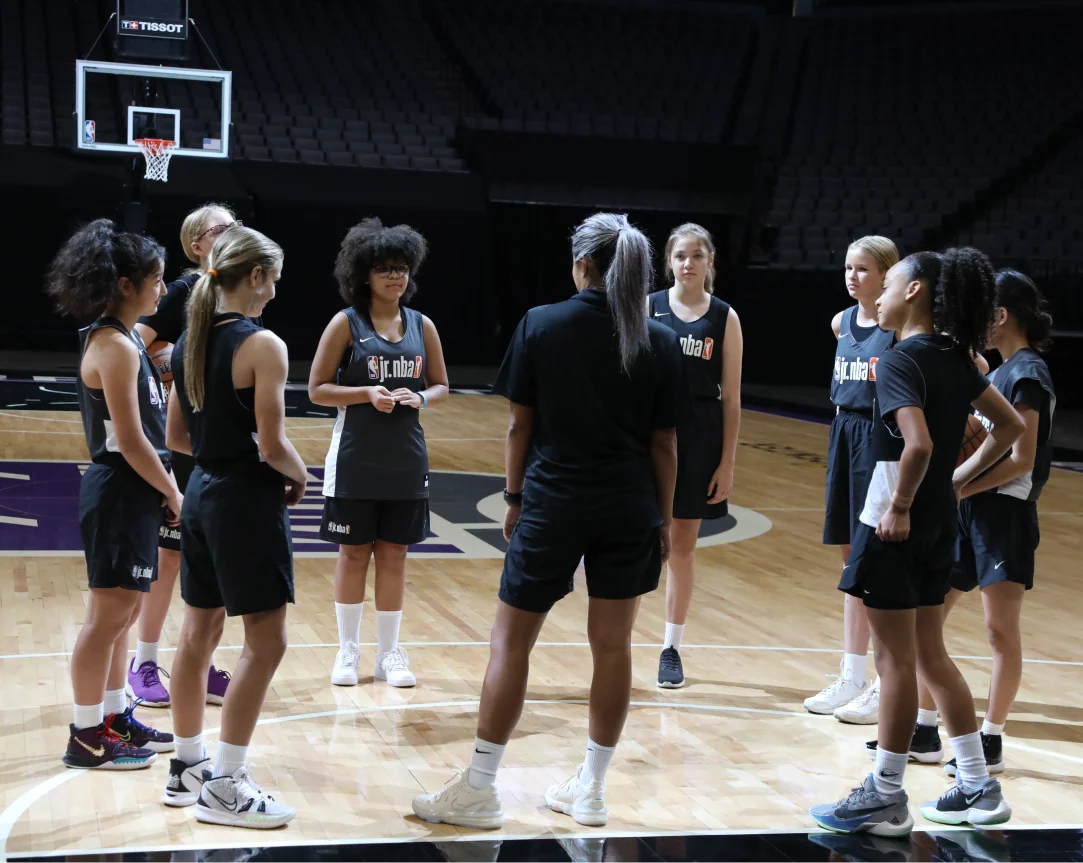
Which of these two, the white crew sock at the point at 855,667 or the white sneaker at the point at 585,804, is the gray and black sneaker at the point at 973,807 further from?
the white crew sock at the point at 855,667

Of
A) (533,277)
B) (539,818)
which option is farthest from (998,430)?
(533,277)

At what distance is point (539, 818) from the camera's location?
132 inches

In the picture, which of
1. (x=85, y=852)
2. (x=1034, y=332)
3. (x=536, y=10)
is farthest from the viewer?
(x=536, y=10)

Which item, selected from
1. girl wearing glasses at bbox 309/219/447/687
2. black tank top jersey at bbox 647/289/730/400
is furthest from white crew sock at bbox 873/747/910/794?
girl wearing glasses at bbox 309/219/447/687

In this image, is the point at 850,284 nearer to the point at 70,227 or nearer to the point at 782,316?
the point at 782,316

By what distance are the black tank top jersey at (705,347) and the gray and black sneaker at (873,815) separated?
1748 mm

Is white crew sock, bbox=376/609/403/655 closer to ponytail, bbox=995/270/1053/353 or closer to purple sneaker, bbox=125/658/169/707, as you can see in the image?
purple sneaker, bbox=125/658/169/707

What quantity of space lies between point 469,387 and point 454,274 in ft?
8.38

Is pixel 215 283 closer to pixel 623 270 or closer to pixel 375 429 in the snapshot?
pixel 623 270

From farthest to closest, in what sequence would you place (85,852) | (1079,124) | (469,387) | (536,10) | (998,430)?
1. (536,10)
2. (1079,124)
3. (469,387)
4. (998,430)
5. (85,852)

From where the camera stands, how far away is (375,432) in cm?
455

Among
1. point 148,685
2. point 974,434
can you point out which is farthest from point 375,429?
point 974,434

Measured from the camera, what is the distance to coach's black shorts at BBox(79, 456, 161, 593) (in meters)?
3.48

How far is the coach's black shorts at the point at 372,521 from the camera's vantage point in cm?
454
